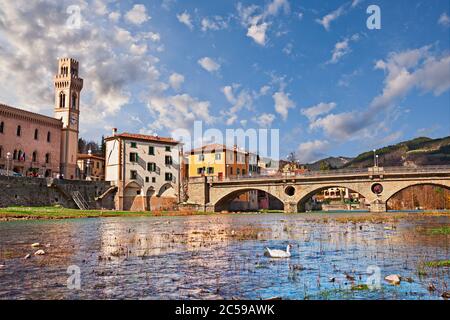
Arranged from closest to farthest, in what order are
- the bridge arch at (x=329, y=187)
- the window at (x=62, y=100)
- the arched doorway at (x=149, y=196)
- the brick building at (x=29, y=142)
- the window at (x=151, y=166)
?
the bridge arch at (x=329, y=187)
the brick building at (x=29, y=142)
the arched doorway at (x=149, y=196)
the window at (x=151, y=166)
the window at (x=62, y=100)

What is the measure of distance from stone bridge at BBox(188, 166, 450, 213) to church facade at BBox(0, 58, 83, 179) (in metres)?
25.3

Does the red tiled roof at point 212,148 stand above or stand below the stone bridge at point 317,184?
above

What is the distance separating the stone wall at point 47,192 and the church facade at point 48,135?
6.32 metres

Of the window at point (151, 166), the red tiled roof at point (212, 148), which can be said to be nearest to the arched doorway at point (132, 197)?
the window at point (151, 166)

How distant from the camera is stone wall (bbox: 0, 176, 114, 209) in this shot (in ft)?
170

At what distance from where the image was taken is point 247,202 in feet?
295

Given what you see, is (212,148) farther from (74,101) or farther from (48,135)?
(48,135)

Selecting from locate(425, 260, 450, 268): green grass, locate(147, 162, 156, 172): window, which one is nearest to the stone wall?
locate(147, 162, 156, 172): window

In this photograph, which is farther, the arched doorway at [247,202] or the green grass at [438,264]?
the arched doorway at [247,202]

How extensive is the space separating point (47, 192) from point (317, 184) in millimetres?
42664

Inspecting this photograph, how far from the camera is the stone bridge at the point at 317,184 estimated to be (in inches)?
2265

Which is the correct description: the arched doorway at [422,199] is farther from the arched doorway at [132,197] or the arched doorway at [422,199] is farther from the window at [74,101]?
the window at [74,101]

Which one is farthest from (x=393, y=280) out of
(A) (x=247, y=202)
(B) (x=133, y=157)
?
(A) (x=247, y=202)

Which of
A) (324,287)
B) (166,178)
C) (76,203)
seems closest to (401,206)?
(166,178)
